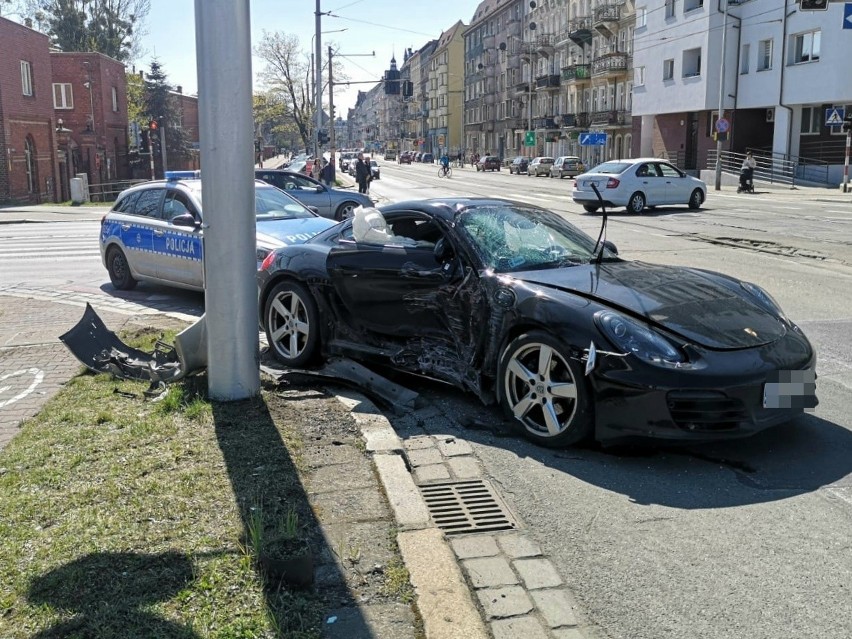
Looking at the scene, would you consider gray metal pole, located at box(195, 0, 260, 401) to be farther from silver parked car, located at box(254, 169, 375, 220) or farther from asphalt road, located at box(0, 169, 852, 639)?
silver parked car, located at box(254, 169, 375, 220)

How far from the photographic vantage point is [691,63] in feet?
168

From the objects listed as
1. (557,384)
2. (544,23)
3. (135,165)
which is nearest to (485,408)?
(557,384)

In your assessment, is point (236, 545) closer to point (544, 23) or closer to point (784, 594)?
point (784, 594)

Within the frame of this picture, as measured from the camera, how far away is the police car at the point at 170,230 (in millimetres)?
10750

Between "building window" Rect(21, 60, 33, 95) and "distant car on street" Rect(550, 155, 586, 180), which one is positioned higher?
"building window" Rect(21, 60, 33, 95)

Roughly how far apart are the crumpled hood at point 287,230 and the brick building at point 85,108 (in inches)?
1525

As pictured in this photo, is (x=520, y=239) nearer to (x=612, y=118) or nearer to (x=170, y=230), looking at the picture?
(x=170, y=230)

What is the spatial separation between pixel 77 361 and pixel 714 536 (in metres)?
5.47

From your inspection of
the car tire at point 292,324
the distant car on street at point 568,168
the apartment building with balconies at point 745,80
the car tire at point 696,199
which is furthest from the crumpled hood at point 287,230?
the distant car on street at point 568,168

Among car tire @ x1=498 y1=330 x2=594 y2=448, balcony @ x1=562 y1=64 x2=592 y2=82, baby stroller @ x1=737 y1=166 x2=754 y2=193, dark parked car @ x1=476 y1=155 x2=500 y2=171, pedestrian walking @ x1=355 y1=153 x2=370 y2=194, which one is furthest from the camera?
dark parked car @ x1=476 y1=155 x2=500 y2=171

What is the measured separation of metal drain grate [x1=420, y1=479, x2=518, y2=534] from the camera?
4.24 meters

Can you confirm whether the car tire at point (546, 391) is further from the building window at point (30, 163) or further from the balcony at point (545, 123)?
the balcony at point (545, 123)

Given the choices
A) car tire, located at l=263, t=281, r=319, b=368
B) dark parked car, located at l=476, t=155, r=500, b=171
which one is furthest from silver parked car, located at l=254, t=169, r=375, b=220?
dark parked car, located at l=476, t=155, r=500, b=171

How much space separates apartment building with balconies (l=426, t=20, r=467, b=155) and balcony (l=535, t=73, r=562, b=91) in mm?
37196
